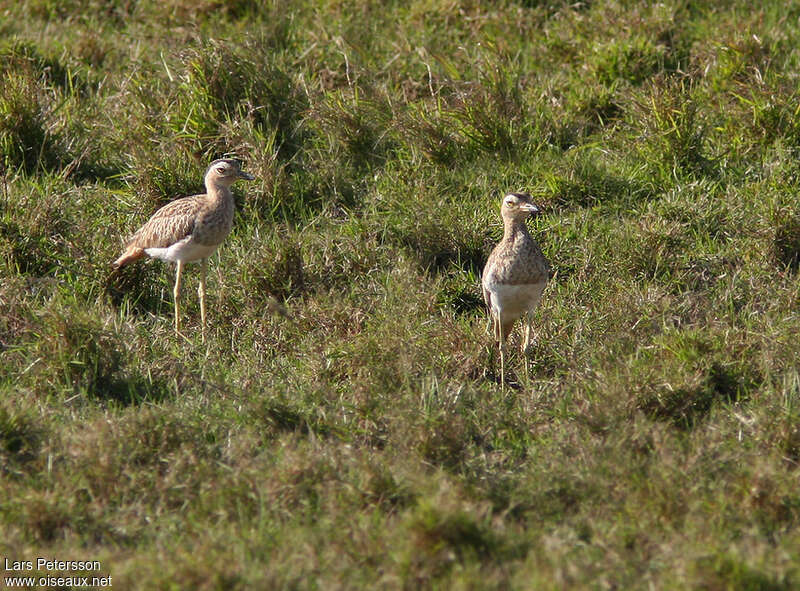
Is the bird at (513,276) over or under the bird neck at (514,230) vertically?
under

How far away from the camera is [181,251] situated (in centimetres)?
744

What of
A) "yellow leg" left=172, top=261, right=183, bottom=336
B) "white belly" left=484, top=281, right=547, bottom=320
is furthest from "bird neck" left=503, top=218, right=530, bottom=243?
"yellow leg" left=172, top=261, right=183, bottom=336

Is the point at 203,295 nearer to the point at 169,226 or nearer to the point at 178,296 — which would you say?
the point at 178,296

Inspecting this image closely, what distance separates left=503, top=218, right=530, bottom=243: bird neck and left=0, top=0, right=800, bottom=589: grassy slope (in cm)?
60

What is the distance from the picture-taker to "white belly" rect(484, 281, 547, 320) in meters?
6.99

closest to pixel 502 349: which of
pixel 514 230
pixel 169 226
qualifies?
pixel 514 230

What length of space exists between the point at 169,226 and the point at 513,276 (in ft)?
7.13

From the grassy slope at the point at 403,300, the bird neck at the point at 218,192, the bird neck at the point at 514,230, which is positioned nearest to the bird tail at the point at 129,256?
the grassy slope at the point at 403,300

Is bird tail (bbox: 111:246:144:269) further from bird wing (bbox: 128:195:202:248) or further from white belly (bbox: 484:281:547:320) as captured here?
white belly (bbox: 484:281:547:320)

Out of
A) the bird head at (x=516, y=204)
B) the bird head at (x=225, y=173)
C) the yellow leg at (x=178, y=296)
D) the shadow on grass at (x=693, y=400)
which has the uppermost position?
the bird head at (x=516, y=204)

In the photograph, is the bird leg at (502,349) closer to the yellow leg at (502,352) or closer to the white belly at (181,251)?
the yellow leg at (502,352)

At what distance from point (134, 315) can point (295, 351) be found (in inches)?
46.8

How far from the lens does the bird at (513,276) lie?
23.0ft

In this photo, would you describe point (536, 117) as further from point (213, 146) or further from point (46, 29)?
point (46, 29)
